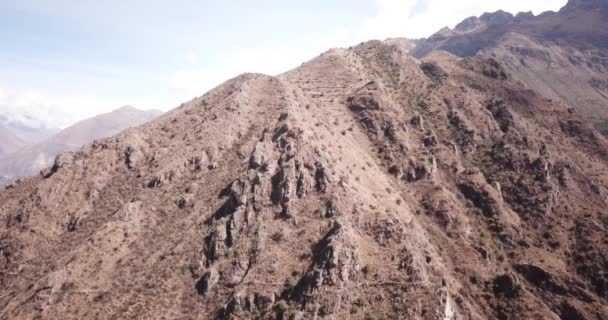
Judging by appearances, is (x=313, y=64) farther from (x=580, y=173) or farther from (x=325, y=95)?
(x=580, y=173)

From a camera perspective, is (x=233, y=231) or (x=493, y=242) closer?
(x=233, y=231)

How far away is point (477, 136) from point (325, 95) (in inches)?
1454

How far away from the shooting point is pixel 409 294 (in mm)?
46688

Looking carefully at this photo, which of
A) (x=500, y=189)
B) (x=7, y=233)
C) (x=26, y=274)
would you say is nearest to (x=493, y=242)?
(x=500, y=189)

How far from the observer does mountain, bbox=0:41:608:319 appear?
1955 inches

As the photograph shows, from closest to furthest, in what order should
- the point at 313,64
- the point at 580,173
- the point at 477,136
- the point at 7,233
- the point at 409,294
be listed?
1. the point at 409,294
2. the point at 7,233
3. the point at 580,173
4. the point at 477,136
5. the point at 313,64

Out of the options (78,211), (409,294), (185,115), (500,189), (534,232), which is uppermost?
(185,115)

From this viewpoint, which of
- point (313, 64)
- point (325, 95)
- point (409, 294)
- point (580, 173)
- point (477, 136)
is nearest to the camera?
point (409, 294)

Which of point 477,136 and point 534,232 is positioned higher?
point 477,136

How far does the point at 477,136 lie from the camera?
93688 mm

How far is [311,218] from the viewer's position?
5709 cm

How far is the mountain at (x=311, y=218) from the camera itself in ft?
163

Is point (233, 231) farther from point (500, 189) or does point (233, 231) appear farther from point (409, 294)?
point (500, 189)

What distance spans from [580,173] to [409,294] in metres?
63.3
